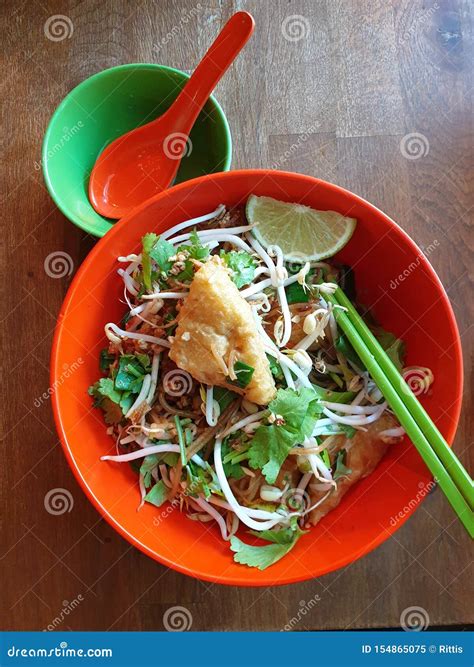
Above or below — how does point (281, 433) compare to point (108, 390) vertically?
above

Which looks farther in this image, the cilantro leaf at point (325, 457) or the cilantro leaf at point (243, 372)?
the cilantro leaf at point (325, 457)

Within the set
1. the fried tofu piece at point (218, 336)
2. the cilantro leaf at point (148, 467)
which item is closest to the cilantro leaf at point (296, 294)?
the fried tofu piece at point (218, 336)

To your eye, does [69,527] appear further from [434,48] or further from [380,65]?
[434,48]

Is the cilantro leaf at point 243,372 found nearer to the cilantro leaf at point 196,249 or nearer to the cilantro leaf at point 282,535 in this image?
the cilantro leaf at point 196,249

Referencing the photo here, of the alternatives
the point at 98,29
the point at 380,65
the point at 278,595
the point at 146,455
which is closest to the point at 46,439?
the point at 146,455

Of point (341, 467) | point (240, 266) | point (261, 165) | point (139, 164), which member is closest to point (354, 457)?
point (341, 467)

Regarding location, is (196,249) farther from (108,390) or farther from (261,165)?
(261,165)
